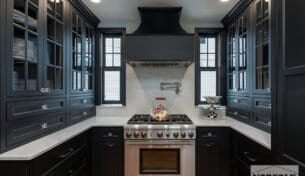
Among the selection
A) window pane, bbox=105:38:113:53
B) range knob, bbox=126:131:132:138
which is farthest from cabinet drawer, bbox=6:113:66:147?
window pane, bbox=105:38:113:53

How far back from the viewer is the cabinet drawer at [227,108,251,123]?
9.61ft

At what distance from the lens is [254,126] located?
8.86ft

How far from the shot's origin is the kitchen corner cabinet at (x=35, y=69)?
5.44ft

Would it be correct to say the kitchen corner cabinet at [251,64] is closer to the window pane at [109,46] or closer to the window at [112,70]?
the window at [112,70]

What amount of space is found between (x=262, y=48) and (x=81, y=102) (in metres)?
2.38

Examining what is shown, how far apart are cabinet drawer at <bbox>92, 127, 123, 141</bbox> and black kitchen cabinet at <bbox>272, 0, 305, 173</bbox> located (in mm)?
1962

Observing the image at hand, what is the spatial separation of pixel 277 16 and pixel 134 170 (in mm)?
2448

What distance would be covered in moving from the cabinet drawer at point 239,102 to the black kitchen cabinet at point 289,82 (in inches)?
53.0

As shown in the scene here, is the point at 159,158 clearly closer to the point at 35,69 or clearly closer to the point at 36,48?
the point at 35,69

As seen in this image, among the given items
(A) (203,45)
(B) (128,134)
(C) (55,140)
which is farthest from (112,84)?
(C) (55,140)

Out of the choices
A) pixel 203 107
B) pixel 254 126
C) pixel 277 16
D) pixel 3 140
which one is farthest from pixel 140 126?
pixel 277 16

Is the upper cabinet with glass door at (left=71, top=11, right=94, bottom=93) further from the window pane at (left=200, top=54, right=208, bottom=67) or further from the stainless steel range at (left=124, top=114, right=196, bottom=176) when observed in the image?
the window pane at (left=200, top=54, right=208, bottom=67)

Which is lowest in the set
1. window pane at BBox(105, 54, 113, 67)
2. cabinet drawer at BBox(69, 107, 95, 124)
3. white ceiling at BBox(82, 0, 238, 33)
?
cabinet drawer at BBox(69, 107, 95, 124)

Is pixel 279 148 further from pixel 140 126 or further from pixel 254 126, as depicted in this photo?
pixel 140 126
